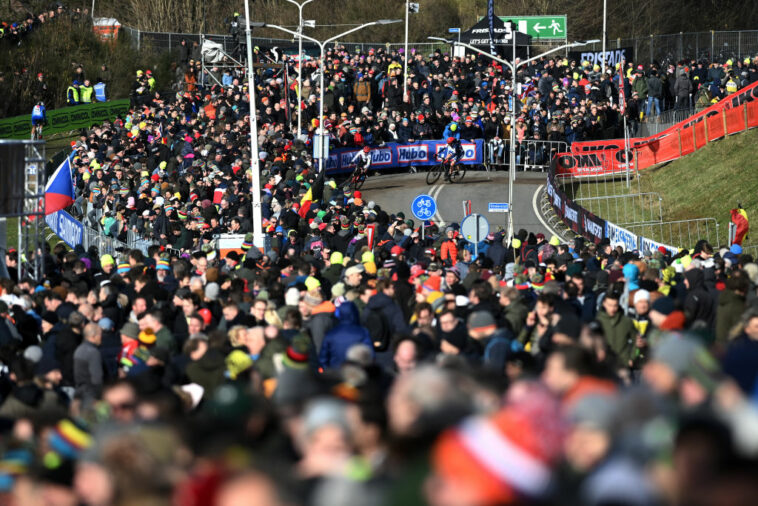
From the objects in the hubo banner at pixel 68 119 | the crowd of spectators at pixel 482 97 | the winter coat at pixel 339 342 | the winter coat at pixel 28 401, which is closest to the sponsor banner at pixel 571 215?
the crowd of spectators at pixel 482 97

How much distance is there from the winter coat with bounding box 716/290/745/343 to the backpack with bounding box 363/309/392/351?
310 cm

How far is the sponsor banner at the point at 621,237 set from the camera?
25562 millimetres

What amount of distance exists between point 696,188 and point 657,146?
12.6ft

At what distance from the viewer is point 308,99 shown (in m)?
41.5

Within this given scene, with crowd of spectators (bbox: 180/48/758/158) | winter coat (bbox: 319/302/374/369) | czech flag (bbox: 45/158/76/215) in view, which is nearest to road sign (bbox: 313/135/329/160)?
crowd of spectators (bbox: 180/48/758/158)

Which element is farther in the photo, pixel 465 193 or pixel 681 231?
pixel 465 193

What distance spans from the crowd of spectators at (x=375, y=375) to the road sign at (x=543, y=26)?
36969 mm

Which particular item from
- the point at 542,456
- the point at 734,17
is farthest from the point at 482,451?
the point at 734,17

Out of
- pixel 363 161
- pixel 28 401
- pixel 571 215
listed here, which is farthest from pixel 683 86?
pixel 28 401

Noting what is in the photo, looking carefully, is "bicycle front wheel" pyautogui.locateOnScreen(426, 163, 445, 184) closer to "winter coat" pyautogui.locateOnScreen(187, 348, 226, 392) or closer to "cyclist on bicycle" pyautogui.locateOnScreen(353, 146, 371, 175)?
"cyclist on bicycle" pyautogui.locateOnScreen(353, 146, 371, 175)

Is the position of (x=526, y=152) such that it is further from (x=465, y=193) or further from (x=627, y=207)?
(x=627, y=207)

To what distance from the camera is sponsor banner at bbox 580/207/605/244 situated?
27.8m

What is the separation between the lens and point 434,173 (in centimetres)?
4006

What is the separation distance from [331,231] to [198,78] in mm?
29349
